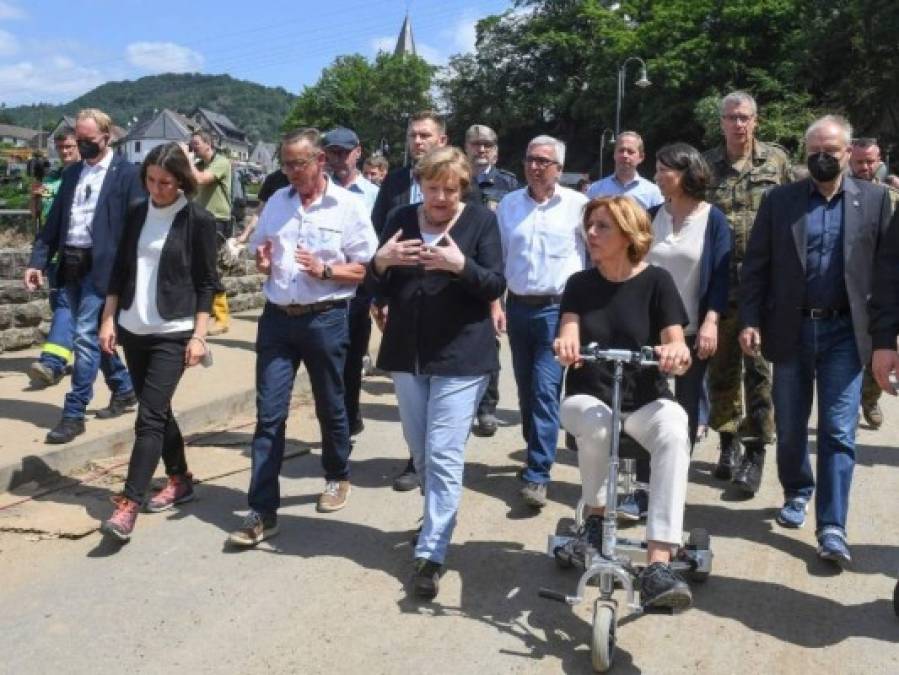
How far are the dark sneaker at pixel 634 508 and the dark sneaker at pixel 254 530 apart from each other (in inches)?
69.4

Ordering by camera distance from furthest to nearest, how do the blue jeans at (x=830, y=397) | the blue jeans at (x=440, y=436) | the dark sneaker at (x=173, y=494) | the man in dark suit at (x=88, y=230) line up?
1. the man in dark suit at (x=88, y=230)
2. the dark sneaker at (x=173, y=494)
3. the blue jeans at (x=830, y=397)
4. the blue jeans at (x=440, y=436)

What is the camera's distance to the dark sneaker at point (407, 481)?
573cm

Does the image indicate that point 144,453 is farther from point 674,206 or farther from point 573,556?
point 674,206

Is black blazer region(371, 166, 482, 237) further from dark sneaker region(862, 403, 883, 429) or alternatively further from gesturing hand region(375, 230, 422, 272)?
dark sneaker region(862, 403, 883, 429)

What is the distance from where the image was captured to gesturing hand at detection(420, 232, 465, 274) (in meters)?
4.18

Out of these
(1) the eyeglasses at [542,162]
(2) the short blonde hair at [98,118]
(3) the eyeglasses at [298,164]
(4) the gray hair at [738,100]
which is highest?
(4) the gray hair at [738,100]

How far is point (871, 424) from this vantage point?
23.9ft

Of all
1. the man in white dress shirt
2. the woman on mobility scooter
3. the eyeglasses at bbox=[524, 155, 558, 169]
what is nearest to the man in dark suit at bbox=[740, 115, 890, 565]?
the woman on mobility scooter

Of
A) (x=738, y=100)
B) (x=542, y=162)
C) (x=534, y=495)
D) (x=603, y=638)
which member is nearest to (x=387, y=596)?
(x=603, y=638)

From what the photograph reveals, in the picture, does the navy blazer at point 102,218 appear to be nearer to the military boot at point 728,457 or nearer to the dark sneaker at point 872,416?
the military boot at point 728,457

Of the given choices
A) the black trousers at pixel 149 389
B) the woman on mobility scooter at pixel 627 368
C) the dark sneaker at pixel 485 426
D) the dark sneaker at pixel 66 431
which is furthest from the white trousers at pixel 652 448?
the dark sneaker at pixel 66 431

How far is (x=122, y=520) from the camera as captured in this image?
4.69 m

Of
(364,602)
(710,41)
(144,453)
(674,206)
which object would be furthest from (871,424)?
(710,41)

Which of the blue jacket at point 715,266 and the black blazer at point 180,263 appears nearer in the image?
the black blazer at point 180,263
